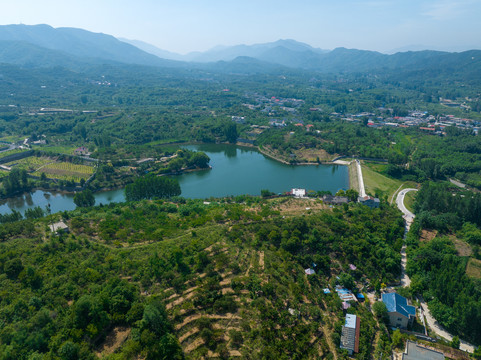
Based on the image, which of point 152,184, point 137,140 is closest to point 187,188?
point 152,184

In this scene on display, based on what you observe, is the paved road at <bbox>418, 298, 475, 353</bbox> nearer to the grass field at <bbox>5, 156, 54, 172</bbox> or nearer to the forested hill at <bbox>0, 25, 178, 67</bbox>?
the grass field at <bbox>5, 156, 54, 172</bbox>

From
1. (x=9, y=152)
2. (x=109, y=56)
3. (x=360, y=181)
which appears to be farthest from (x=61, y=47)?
(x=360, y=181)

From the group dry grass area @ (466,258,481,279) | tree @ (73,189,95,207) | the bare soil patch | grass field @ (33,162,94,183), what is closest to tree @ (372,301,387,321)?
dry grass area @ (466,258,481,279)

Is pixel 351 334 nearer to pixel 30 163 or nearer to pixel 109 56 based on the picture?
pixel 30 163

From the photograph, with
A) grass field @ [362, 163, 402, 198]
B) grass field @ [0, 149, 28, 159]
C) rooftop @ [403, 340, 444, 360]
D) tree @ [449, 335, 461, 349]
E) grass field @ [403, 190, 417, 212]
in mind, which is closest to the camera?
rooftop @ [403, 340, 444, 360]

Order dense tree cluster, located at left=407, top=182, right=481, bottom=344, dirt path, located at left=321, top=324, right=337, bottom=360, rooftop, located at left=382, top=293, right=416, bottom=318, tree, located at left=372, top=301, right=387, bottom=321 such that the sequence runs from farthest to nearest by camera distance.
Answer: tree, located at left=372, top=301, right=387, bottom=321, rooftop, located at left=382, top=293, right=416, bottom=318, dense tree cluster, located at left=407, top=182, right=481, bottom=344, dirt path, located at left=321, top=324, right=337, bottom=360

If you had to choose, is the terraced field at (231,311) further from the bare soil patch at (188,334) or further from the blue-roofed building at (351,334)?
the blue-roofed building at (351,334)
